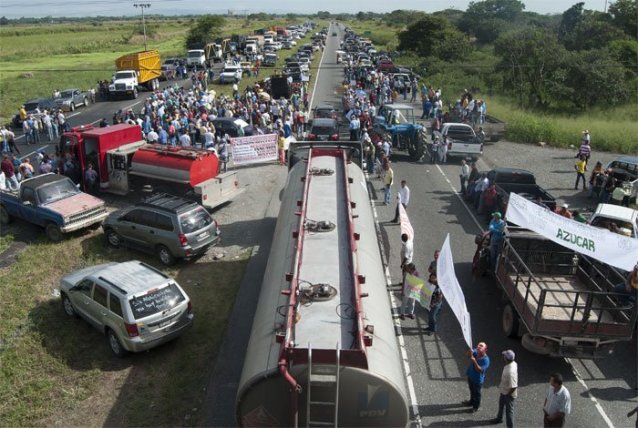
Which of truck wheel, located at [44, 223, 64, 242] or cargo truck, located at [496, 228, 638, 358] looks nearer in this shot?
cargo truck, located at [496, 228, 638, 358]

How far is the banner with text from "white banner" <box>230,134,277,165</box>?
1481cm

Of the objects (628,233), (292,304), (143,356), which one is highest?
(292,304)

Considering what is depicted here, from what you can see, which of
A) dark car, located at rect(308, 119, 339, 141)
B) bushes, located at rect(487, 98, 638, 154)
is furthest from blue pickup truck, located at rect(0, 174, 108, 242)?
bushes, located at rect(487, 98, 638, 154)

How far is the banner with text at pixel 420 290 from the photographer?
11.5m

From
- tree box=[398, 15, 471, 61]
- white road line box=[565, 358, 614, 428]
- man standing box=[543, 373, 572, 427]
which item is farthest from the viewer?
tree box=[398, 15, 471, 61]

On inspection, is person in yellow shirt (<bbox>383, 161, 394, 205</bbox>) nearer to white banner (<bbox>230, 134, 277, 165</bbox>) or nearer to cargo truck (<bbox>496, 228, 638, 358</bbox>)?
cargo truck (<bbox>496, 228, 638, 358</bbox>)

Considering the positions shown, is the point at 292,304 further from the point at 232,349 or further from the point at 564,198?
the point at 564,198

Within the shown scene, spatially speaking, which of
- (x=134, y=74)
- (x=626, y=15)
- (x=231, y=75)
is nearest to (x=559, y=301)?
(x=134, y=74)

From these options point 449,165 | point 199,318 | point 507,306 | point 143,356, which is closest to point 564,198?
point 449,165

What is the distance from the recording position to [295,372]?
6.54 meters

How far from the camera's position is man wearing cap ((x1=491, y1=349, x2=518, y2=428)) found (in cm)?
877

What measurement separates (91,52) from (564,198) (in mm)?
86671

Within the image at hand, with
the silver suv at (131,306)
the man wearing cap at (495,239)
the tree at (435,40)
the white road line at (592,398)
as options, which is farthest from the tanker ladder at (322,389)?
the tree at (435,40)

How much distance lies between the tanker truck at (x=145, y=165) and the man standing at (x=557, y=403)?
1306 cm
